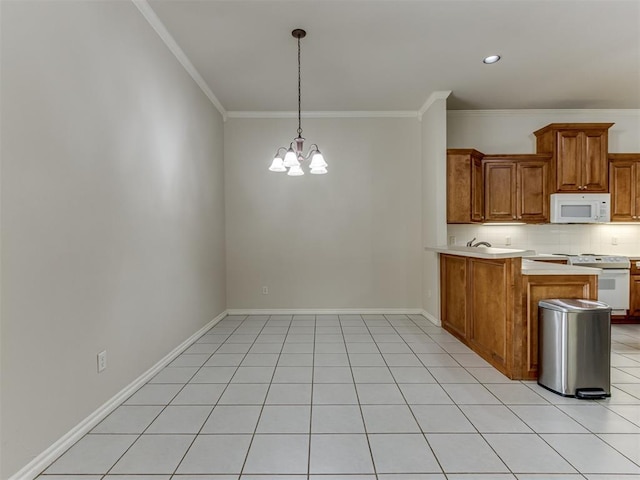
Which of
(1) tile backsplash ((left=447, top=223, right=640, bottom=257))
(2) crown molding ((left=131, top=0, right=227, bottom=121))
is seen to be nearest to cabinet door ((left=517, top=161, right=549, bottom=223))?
(1) tile backsplash ((left=447, top=223, right=640, bottom=257))

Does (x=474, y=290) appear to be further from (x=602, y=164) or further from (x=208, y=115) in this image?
(x=208, y=115)

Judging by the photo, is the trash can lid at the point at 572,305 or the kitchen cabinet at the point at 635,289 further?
the kitchen cabinet at the point at 635,289

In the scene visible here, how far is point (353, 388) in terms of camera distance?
259 cm

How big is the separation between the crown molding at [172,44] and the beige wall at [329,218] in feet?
2.99

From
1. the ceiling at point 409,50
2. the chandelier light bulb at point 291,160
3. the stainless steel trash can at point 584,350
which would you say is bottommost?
the stainless steel trash can at point 584,350

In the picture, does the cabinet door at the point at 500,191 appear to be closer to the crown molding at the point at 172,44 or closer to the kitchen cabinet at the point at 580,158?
the kitchen cabinet at the point at 580,158

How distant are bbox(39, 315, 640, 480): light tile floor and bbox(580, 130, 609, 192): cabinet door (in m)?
2.39

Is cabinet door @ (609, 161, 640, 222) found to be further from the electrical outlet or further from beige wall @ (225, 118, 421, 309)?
the electrical outlet

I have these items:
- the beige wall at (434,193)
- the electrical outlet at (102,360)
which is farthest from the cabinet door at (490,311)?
the electrical outlet at (102,360)

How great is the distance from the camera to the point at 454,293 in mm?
3938

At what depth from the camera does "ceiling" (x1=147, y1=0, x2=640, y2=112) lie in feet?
9.00

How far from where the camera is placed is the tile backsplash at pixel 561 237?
16.3ft

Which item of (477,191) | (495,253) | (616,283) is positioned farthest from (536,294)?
(616,283)

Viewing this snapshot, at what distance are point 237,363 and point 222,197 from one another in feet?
8.54
